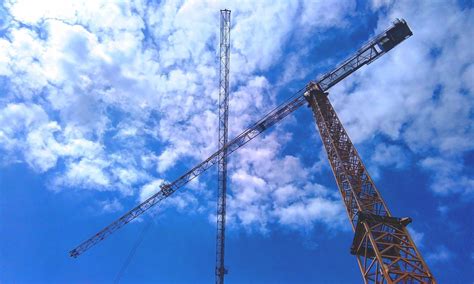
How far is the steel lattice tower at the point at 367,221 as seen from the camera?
20.2m

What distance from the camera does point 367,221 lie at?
22.7 m

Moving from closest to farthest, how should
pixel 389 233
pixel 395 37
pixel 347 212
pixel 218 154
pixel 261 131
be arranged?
pixel 389 233
pixel 347 212
pixel 395 37
pixel 261 131
pixel 218 154

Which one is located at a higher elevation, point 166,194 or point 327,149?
point 166,194

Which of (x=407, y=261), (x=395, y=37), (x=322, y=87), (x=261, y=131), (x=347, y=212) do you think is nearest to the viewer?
(x=407, y=261)

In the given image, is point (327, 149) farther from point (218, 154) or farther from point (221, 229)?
point (221, 229)

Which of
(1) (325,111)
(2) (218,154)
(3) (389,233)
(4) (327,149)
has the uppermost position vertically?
(2) (218,154)

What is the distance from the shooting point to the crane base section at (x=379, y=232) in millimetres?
21906

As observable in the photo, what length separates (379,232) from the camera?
22328 mm

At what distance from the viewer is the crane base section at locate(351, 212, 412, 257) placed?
21.9 meters

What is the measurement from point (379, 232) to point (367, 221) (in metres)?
1.08

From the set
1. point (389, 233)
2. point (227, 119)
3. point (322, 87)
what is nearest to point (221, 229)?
point (227, 119)

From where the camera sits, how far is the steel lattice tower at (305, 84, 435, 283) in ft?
66.3

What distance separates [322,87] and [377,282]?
83.7 feet

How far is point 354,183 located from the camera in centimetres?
2653
